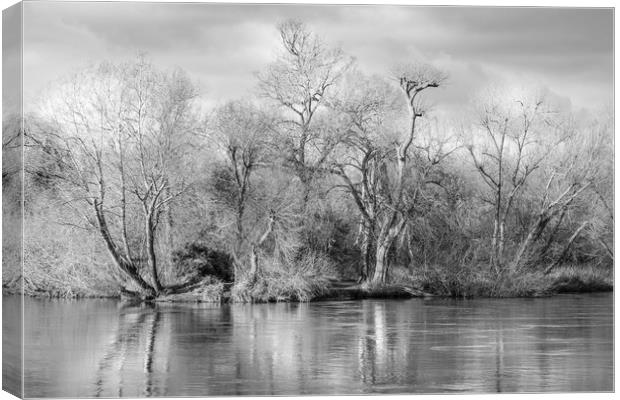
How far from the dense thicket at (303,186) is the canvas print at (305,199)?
6 cm

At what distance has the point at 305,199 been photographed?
25312mm

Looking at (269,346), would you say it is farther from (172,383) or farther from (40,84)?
(40,84)

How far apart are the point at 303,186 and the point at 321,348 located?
6.88 metres

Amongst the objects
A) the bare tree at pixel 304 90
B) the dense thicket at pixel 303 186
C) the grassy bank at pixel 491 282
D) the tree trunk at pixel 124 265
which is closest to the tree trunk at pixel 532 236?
the dense thicket at pixel 303 186

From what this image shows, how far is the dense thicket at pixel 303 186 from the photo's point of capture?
2267 cm

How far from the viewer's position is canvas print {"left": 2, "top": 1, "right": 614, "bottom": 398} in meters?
17.1

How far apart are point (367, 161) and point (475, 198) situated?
244cm

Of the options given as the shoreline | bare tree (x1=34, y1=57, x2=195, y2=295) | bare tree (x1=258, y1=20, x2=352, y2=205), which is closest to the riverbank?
the shoreline

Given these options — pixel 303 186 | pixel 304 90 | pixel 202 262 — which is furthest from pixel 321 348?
pixel 202 262

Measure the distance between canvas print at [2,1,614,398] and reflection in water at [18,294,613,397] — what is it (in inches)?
2.6

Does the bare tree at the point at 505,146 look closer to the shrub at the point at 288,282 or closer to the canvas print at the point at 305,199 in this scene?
the canvas print at the point at 305,199

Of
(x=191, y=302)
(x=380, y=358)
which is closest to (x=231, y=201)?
(x=191, y=302)

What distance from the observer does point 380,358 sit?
1786cm

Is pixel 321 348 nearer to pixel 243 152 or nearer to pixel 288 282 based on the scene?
pixel 288 282
